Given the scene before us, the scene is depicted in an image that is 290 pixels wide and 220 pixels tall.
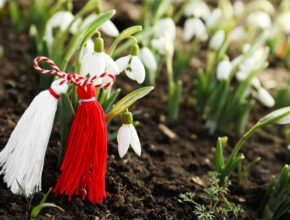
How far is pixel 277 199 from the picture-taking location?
1.97m

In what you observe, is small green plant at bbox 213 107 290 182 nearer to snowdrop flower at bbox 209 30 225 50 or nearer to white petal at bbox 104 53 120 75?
white petal at bbox 104 53 120 75

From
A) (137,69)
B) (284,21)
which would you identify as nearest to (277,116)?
(137,69)

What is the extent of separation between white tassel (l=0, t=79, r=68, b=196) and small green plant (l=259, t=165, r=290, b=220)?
2.67 feet

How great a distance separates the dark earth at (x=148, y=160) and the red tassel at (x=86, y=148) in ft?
0.28

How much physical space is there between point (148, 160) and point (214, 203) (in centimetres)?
40

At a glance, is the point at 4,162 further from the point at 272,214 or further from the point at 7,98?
the point at 272,214

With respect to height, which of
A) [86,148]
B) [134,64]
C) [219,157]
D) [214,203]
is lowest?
[214,203]

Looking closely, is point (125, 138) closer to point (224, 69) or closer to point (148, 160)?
point (148, 160)

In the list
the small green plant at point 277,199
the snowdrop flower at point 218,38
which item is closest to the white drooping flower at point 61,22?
the snowdrop flower at point 218,38

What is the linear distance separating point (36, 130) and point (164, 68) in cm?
155

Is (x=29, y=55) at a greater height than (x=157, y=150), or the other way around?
(x=29, y=55)

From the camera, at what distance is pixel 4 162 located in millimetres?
1852

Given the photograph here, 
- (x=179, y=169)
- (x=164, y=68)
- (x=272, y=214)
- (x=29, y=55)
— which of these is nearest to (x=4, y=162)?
(x=179, y=169)

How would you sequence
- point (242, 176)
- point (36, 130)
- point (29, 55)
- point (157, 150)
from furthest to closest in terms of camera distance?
point (29, 55), point (157, 150), point (242, 176), point (36, 130)
